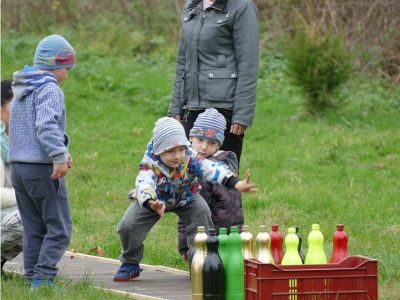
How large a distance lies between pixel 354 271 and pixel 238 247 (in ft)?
2.41

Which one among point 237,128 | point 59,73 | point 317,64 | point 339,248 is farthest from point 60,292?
point 317,64

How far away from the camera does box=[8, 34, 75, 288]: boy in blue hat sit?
732 cm

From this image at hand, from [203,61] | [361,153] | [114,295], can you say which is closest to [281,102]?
[361,153]

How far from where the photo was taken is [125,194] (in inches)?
477

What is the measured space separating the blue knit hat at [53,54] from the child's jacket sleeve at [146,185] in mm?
962

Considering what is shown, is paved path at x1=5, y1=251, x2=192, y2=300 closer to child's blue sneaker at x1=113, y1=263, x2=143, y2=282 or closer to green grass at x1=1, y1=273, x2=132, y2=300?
child's blue sneaker at x1=113, y1=263, x2=143, y2=282

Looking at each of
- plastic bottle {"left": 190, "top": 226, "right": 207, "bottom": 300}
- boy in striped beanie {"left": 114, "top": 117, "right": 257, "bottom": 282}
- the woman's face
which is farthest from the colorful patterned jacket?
the woman's face

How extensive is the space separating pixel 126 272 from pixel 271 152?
248 inches

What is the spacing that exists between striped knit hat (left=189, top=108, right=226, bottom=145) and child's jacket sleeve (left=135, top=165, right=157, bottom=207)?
513mm

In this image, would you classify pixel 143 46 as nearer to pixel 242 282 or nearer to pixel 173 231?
pixel 173 231

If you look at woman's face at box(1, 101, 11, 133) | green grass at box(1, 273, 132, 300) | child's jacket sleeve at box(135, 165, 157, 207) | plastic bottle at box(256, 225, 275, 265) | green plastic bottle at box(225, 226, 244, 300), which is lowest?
green grass at box(1, 273, 132, 300)

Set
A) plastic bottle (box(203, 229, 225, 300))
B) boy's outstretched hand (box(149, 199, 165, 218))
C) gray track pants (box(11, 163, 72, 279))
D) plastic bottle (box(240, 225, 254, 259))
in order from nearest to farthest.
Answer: plastic bottle (box(203, 229, 225, 300)) → plastic bottle (box(240, 225, 254, 259)) → boy's outstretched hand (box(149, 199, 165, 218)) → gray track pants (box(11, 163, 72, 279))

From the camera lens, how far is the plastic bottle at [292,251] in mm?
6652

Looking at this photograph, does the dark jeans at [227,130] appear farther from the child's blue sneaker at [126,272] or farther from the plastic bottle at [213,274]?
the plastic bottle at [213,274]
